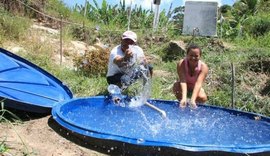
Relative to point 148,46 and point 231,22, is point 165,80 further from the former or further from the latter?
point 231,22

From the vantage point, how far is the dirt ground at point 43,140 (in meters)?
3.51

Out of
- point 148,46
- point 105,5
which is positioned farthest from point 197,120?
point 105,5

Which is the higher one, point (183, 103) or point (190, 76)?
point (190, 76)

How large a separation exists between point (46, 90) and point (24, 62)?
0.88m

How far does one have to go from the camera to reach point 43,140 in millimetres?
3951

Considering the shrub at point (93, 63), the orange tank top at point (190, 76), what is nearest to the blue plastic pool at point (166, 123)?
the orange tank top at point (190, 76)

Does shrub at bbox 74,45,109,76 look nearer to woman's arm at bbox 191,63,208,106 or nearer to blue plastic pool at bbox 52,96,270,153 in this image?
blue plastic pool at bbox 52,96,270,153

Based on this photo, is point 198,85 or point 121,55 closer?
point 198,85

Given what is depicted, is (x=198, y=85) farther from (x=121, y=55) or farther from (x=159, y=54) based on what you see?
(x=159, y=54)

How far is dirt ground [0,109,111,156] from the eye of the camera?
3512mm

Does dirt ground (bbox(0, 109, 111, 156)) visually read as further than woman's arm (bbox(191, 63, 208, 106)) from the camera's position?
No

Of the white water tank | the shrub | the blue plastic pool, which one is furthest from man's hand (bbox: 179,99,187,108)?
the white water tank

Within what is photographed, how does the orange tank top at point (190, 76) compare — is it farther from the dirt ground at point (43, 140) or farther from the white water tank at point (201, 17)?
the white water tank at point (201, 17)

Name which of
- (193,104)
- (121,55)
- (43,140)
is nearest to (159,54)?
(121,55)
